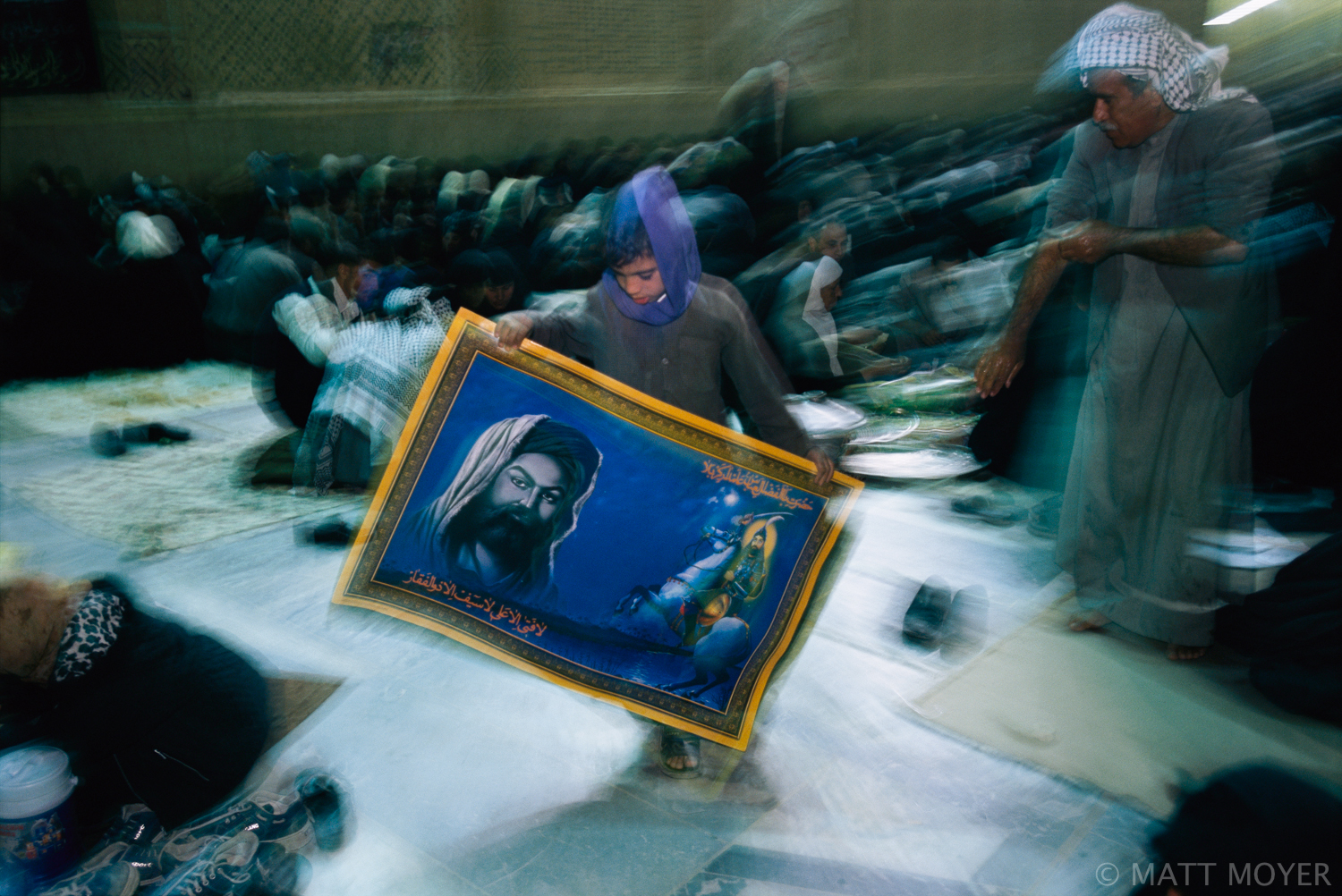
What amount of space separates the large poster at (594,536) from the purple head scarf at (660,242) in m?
0.18

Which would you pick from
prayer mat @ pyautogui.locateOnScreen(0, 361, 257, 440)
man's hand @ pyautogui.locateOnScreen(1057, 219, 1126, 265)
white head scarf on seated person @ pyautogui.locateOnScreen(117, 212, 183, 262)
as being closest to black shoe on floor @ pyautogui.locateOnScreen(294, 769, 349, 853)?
man's hand @ pyautogui.locateOnScreen(1057, 219, 1126, 265)

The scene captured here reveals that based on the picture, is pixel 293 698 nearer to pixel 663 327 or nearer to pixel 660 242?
pixel 663 327

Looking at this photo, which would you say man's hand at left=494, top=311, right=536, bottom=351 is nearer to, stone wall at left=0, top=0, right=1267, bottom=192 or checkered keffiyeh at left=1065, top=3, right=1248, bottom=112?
Result: stone wall at left=0, top=0, right=1267, bottom=192

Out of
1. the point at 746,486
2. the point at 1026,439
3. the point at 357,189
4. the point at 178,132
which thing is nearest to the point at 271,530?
the point at 357,189

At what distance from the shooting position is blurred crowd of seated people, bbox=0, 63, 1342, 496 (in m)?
2.62

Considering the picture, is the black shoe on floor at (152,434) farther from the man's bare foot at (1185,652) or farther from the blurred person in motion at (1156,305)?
the man's bare foot at (1185,652)

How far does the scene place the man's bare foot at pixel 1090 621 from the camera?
2518 millimetres

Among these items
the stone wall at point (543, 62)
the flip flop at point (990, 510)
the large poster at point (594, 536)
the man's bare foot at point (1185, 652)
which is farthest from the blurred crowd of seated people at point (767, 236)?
the man's bare foot at point (1185, 652)

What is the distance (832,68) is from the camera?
8.91 feet

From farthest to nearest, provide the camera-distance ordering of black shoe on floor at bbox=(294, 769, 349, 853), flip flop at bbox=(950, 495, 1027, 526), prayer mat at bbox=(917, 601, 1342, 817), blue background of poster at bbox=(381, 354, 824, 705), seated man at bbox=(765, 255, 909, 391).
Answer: flip flop at bbox=(950, 495, 1027, 526)
seated man at bbox=(765, 255, 909, 391)
prayer mat at bbox=(917, 601, 1342, 817)
blue background of poster at bbox=(381, 354, 824, 705)
black shoe on floor at bbox=(294, 769, 349, 853)

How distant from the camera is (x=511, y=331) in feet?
5.83

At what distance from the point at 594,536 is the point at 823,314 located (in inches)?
65.6

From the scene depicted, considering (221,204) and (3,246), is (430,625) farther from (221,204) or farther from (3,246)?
(3,246)

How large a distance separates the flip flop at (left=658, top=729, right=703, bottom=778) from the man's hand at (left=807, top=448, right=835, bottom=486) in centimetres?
67
